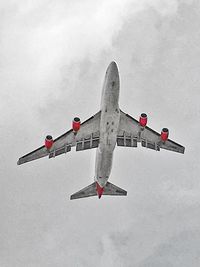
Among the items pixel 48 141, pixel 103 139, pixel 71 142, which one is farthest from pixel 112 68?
pixel 71 142

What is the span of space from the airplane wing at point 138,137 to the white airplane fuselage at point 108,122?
4.74 metres

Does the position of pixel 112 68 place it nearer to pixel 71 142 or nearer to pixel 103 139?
pixel 103 139

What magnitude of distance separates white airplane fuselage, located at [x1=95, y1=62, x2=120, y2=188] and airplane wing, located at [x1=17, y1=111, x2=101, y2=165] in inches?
107

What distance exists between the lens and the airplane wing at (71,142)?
83.1m

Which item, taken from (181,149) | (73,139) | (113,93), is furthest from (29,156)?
(181,149)

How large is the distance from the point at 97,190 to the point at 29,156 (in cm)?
1267

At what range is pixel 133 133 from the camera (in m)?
84.4

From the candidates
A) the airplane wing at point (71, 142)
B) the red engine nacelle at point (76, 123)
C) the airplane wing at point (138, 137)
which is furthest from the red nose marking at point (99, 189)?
the red engine nacelle at point (76, 123)

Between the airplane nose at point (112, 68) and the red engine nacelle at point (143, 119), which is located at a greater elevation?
the airplane nose at point (112, 68)

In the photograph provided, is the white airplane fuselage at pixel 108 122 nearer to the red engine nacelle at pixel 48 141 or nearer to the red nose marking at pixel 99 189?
the red nose marking at pixel 99 189

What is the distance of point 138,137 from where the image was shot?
8481 centimetres

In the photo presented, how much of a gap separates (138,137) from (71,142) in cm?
1020

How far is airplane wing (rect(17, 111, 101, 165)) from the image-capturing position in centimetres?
8306

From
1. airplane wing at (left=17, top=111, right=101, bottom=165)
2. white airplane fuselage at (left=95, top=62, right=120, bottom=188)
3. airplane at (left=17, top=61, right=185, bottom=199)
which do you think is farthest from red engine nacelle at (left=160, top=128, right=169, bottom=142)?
airplane wing at (left=17, top=111, right=101, bottom=165)
